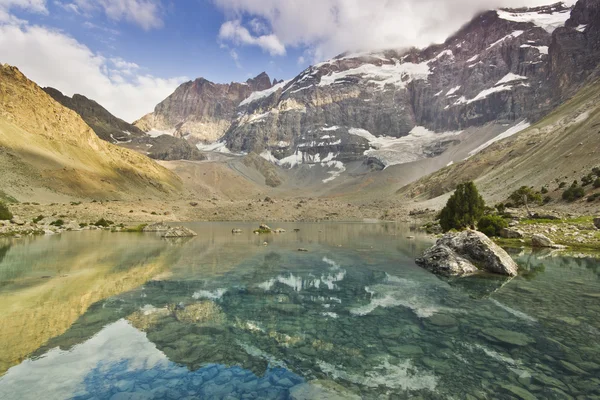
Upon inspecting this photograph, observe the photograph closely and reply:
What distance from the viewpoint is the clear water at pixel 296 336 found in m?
9.06

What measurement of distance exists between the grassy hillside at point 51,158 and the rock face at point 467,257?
12696 cm

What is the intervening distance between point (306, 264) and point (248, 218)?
10985cm

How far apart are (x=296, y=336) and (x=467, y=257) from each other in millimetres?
19917

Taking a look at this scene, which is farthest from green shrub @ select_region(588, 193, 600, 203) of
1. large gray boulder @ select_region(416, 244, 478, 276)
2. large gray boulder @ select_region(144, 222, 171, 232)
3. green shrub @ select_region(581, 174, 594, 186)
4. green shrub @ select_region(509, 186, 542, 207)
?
large gray boulder @ select_region(144, 222, 171, 232)

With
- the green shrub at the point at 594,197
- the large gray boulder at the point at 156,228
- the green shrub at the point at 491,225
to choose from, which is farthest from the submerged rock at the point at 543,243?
the large gray boulder at the point at 156,228

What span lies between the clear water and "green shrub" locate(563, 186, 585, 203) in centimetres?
5115

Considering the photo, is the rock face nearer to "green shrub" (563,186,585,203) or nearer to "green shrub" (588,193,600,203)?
"green shrub" (588,193,600,203)

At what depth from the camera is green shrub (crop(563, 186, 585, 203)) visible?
6271 centimetres

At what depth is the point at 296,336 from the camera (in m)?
12.7

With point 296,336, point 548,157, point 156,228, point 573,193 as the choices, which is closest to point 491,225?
point 573,193

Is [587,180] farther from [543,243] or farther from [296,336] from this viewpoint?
[296,336]

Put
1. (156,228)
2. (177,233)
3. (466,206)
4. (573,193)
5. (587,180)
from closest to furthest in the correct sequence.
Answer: (466,206)
(177,233)
(573,193)
(587,180)
(156,228)

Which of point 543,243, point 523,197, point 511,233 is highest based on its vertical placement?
point 523,197

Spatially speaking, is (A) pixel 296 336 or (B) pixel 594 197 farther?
(B) pixel 594 197
